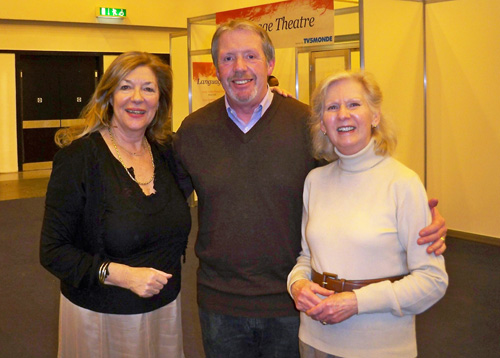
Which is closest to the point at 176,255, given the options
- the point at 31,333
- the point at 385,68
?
the point at 31,333

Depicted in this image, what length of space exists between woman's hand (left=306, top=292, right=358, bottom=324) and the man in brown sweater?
1.34 feet

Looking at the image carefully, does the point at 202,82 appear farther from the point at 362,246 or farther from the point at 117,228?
the point at 362,246

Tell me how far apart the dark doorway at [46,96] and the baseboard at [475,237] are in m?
8.78

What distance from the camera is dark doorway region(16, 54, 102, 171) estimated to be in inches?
483

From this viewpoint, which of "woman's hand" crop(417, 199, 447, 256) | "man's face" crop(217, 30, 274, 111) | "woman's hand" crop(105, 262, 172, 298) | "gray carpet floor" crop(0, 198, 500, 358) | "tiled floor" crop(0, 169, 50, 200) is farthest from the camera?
"tiled floor" crop(0, 169, 50, 200)

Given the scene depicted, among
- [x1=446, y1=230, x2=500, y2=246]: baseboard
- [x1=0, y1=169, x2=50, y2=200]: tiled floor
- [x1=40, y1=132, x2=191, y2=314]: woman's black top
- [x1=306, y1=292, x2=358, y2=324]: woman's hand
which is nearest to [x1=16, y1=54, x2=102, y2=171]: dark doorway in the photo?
[x1=0, y1=169, x2=50, y2=200]: tiled floor

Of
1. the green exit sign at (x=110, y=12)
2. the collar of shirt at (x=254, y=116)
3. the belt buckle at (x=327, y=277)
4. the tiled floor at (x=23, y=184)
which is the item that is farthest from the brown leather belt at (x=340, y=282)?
the green exit sign at (x=110, y=12)

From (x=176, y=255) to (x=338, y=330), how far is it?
2.70 ft

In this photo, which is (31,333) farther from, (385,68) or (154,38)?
(154,38)

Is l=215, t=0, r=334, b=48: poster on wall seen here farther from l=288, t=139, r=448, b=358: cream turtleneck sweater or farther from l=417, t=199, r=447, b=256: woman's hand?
l=417, t=199, r=447, b=256: woman's hand

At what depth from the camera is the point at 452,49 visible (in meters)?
6.79

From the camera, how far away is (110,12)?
12375 millimetres

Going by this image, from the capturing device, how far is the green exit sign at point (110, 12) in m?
12.3

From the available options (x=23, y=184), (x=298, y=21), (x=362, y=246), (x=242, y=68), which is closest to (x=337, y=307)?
(x=362, y=246)
